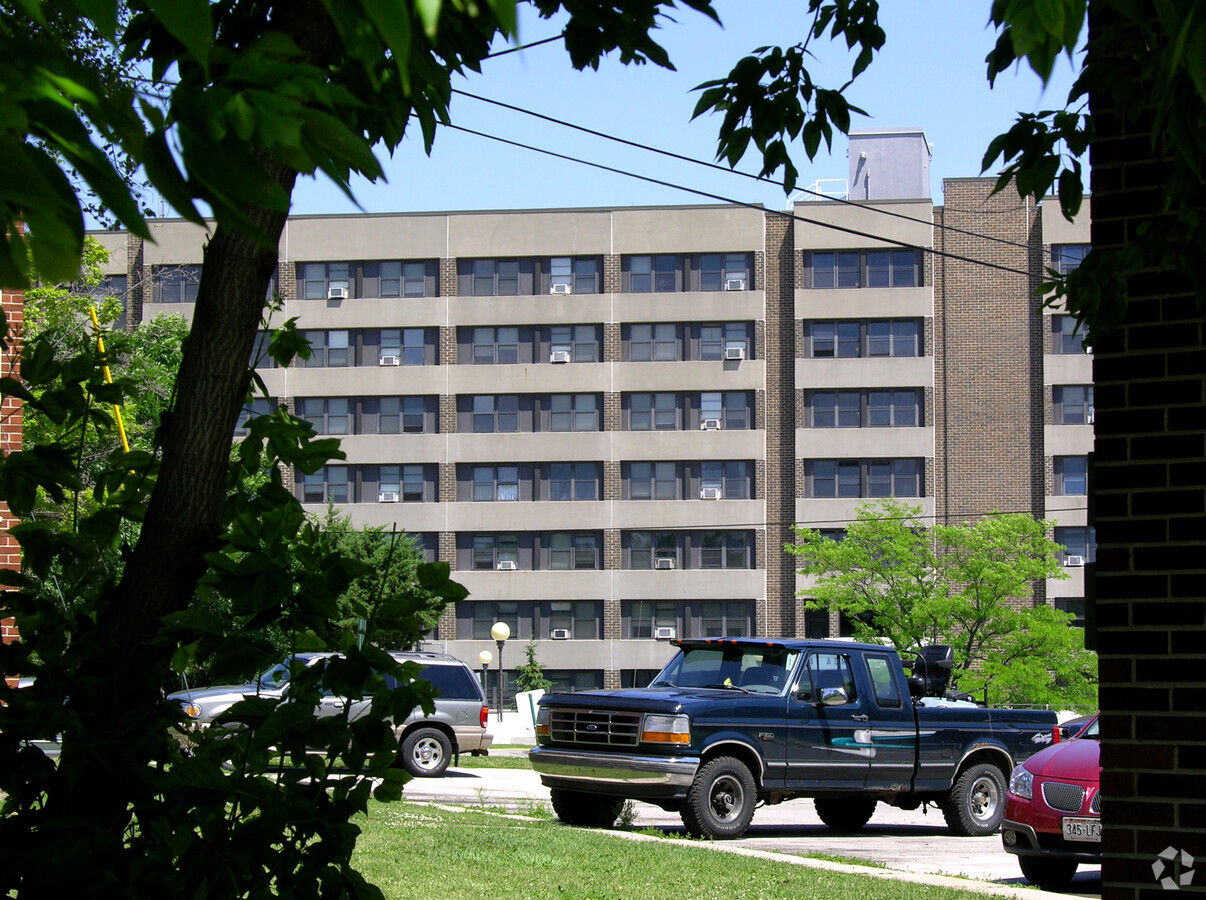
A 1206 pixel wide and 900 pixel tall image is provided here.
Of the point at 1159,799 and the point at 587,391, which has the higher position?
the point at 587,391

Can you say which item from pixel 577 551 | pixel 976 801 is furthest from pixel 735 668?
pixel 577 551

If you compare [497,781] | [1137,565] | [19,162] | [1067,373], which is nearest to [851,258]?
[1067,373]

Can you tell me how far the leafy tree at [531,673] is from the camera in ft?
185

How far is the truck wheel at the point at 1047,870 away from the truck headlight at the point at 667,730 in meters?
3.39

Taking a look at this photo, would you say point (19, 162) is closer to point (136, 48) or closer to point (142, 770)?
point (142, 770)

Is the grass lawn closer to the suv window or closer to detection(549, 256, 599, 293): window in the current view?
the suv window

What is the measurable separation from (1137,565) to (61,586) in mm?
3452

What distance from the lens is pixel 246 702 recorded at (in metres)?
3.34

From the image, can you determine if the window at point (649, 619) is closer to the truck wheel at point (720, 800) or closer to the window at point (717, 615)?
the window at point (717, 615)

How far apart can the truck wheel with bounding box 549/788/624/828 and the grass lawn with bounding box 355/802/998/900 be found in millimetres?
1984

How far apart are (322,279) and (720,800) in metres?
→ 49.8

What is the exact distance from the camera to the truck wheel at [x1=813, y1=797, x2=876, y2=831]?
1594cm

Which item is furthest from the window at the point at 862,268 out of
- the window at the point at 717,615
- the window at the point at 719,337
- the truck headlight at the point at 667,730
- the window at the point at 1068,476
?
the truck headlight at the point at 667,730

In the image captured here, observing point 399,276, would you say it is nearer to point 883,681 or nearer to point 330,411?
point 330,411
